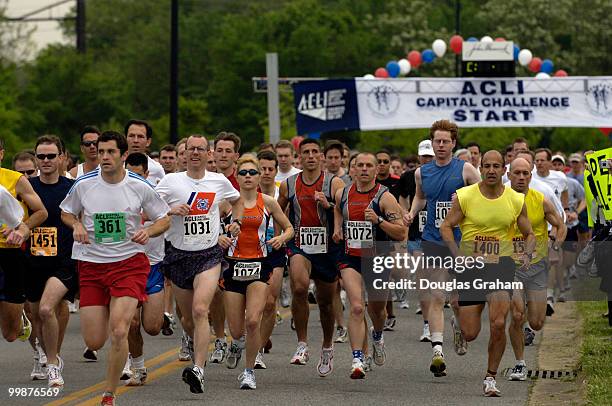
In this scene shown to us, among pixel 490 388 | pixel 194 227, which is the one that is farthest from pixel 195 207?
pixel 490 388

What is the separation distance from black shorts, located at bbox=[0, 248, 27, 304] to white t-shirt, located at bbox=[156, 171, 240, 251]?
1.27m

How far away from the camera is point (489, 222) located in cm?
1287

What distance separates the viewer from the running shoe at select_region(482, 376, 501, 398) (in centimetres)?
1264

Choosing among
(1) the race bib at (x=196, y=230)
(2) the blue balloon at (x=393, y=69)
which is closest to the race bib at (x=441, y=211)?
(1) the race bib at (x=196, y=230)

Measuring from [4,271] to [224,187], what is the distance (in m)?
1.97

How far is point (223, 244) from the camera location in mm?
13117

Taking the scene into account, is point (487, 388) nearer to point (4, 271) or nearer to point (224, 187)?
point (224, 187)

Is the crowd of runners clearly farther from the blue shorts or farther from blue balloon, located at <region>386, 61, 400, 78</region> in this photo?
blue balloon, located at <region>386, 61, 400, 78</region>

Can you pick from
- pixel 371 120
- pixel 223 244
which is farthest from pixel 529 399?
pixel 371 120

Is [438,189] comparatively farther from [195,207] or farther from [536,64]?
[536,64]

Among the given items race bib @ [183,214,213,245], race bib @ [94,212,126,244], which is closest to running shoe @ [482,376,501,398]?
race bib @ [183,214,213,245]

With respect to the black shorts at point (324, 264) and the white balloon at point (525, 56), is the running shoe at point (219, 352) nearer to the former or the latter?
the black shorts at point (324, 264)

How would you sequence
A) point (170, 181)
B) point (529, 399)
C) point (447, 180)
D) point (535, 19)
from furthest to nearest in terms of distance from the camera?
point (535, 19) < point (447, 180) < point (170, 181) < point (529, 399)

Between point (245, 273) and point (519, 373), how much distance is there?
2.59m
